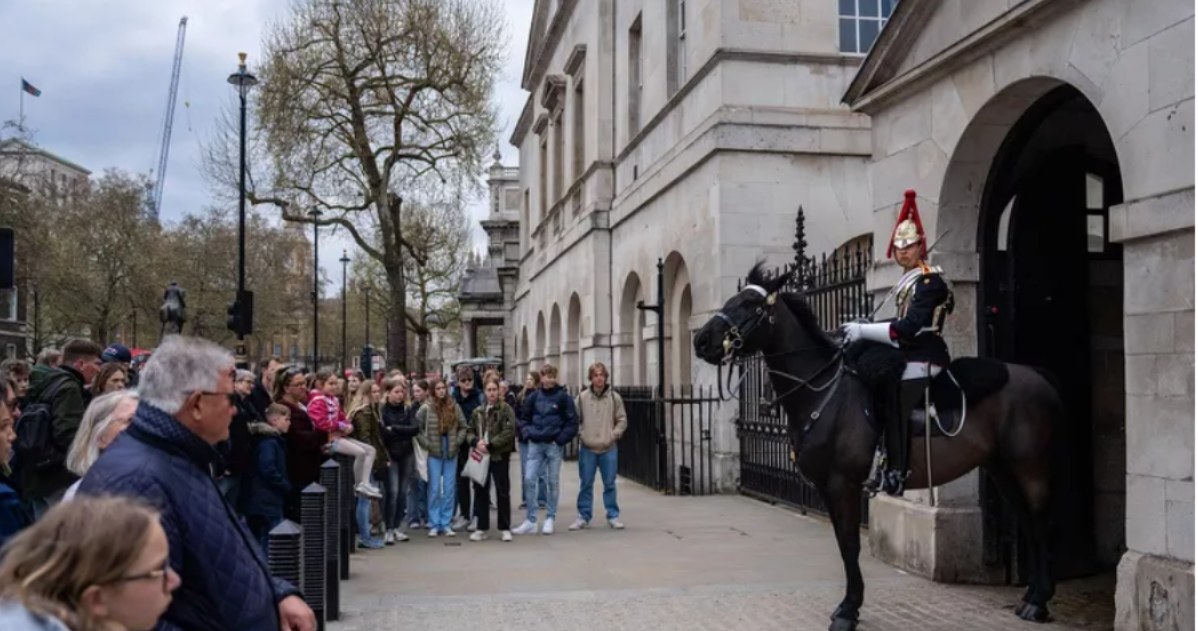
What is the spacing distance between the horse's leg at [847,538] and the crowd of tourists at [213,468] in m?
4.10

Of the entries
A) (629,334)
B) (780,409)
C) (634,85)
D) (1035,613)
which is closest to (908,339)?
(1035,613)

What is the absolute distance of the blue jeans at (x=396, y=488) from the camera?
12367 millimetres

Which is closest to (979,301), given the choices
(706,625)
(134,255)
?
(706,625)

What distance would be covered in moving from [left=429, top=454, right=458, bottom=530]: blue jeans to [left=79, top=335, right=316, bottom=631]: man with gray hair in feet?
29.6

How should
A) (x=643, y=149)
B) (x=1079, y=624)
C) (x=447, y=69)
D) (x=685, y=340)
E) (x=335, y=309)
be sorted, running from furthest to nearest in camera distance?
(x=335, y=309), (x=447, y=69), (x=643, y=149), (x=685, y=340), (x=1079, y=624)

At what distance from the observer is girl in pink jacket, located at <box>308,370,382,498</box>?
11.1 metres

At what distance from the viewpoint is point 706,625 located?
802 centimetres

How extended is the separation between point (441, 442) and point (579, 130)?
727 inches

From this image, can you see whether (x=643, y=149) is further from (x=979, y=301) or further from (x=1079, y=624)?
(x=1079, y=624)

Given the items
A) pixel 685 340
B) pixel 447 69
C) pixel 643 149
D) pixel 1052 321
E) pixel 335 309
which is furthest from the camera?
pixel 335 309

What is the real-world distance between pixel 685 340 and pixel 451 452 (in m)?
8.54

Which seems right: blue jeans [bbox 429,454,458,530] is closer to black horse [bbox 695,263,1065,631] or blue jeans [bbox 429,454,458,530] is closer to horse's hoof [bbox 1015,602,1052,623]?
black horse [bbox 695,263,1065,631]

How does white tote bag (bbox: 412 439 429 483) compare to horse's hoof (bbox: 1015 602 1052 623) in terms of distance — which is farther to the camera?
white tote bag (bbox: 412 439 429 483)

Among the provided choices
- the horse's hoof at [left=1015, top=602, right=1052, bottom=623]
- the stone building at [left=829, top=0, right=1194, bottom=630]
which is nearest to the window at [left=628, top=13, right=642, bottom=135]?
the stone building at [left=829, top=0, right=1194, bottom=630]
